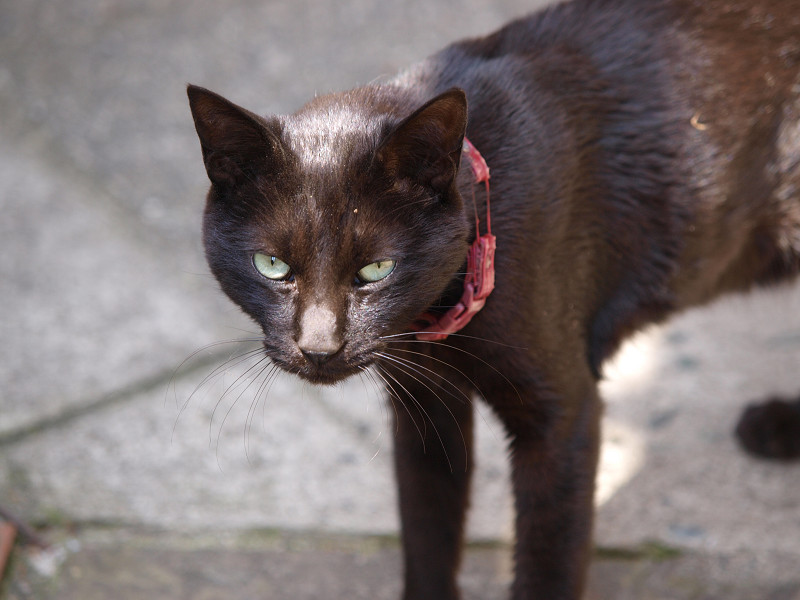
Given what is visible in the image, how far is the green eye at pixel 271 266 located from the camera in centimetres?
155

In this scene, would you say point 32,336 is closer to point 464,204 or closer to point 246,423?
point 246,423

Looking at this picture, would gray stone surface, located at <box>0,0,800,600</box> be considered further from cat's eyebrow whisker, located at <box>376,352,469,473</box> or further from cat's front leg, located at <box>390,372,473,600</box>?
cat's eyebrow whisker, located at <box>376,352,469,473</box>

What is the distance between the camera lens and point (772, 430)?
8.07ft

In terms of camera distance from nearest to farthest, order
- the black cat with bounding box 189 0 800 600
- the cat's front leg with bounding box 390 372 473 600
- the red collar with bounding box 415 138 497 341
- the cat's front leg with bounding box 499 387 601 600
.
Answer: the black cat with bounding box 189 0 800 600, the red collar with bounding box 415 138 497 341, the cat's front leg with bounding box 499 387 601 600, the cat's front leg with bounding box 390 372 473 600

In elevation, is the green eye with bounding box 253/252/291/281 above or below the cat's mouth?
above

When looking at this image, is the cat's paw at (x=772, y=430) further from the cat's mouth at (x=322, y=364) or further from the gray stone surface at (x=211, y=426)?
the cat's mouth at (x=322, y=364)

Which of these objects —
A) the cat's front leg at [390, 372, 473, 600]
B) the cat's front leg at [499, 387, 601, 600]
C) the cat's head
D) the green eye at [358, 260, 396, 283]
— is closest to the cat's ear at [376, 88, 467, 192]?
the cat's head

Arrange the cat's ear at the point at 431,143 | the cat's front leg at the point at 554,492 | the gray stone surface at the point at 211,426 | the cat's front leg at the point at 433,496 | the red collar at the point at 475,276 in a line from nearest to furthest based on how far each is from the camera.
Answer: the cat's ear at the point at 431,143 < the red collar at the point at 475,276 < the cat's front leg at the point at 554,492 < the cat's front leg at the point at 433,496 < the gray stone surface at the point at 211,426

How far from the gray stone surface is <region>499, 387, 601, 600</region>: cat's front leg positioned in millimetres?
308

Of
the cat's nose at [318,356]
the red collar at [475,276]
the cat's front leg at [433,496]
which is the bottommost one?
the cat's front leg at [433,496]

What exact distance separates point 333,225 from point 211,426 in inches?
48.2

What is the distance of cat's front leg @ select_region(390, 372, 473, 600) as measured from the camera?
2033 millimetres

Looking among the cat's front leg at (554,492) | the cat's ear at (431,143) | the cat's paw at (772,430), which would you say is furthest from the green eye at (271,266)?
the cat's paw at (772,430)

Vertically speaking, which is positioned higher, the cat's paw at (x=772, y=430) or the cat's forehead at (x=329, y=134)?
the cat's forehead at (x=329, y=134)
